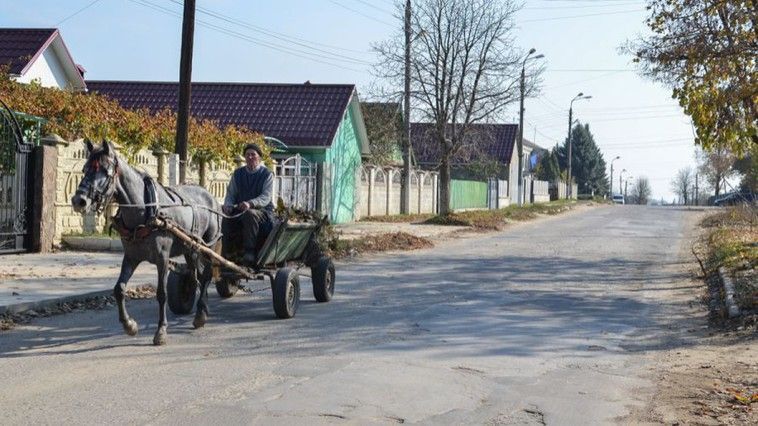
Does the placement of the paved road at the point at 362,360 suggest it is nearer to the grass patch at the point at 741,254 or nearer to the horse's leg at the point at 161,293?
the horse's leg at the point at 161,293

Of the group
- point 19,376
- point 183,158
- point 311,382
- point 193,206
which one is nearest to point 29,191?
point 183,158

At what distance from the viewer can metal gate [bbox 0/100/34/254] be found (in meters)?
16.2

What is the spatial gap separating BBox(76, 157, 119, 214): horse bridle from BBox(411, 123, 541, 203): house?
29.3 metres

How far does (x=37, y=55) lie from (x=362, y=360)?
974 inches

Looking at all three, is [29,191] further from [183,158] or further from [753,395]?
[753,395]

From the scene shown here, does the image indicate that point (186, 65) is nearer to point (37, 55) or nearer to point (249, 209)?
point (249, 209)

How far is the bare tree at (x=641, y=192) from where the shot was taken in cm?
15571

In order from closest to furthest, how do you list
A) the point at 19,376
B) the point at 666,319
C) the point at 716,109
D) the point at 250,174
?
the point at 19,376 → the point at 250,174 → the point at 666,319 → the point at 716,109

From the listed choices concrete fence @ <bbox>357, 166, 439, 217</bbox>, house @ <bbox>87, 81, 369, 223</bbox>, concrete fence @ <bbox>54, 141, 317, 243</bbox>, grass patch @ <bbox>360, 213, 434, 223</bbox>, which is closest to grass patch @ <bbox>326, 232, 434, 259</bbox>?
concrete fence @ <bbox>54, 141, 317, 243</bbox>

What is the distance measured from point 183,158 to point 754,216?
14.8m

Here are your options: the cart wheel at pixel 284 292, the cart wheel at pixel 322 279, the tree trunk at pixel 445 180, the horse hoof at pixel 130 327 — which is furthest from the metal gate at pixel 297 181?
the horse hoof at pixel 130 327

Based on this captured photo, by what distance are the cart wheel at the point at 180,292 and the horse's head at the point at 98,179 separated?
2239 mm

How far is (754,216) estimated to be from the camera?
78.5 ft

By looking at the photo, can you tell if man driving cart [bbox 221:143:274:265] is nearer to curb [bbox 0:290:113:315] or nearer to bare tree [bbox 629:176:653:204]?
curb [bbox 0:290:113:315]
